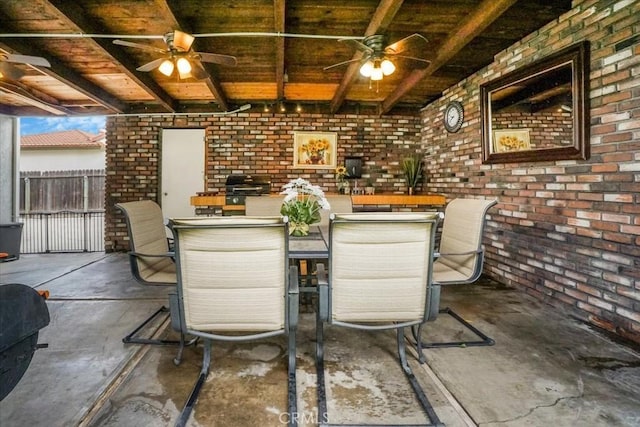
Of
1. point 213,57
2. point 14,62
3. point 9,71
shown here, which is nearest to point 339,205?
point 213,57

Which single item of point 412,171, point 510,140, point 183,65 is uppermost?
point 183,65

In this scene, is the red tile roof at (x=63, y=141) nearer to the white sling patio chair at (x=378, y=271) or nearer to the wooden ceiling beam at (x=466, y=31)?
the wooden ceiling beam at (x=466, y=31)

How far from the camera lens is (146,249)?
256 centimetres

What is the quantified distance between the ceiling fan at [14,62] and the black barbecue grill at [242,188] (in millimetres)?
2431

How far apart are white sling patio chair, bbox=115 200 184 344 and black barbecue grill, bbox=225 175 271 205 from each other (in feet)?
6.64

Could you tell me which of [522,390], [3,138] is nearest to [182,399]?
[522,390]

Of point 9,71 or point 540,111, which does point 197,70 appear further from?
point 540,111

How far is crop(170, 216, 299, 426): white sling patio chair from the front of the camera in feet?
5.37

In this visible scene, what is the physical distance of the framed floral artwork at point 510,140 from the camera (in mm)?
3660

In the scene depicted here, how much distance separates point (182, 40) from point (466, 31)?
2.63 meters

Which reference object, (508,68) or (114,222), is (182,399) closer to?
(508,68)

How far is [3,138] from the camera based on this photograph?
6.11m

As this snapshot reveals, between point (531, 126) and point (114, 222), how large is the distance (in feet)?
21.6

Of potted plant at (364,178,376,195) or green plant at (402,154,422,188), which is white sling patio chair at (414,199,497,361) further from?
green plant at (402,154,422,188)
